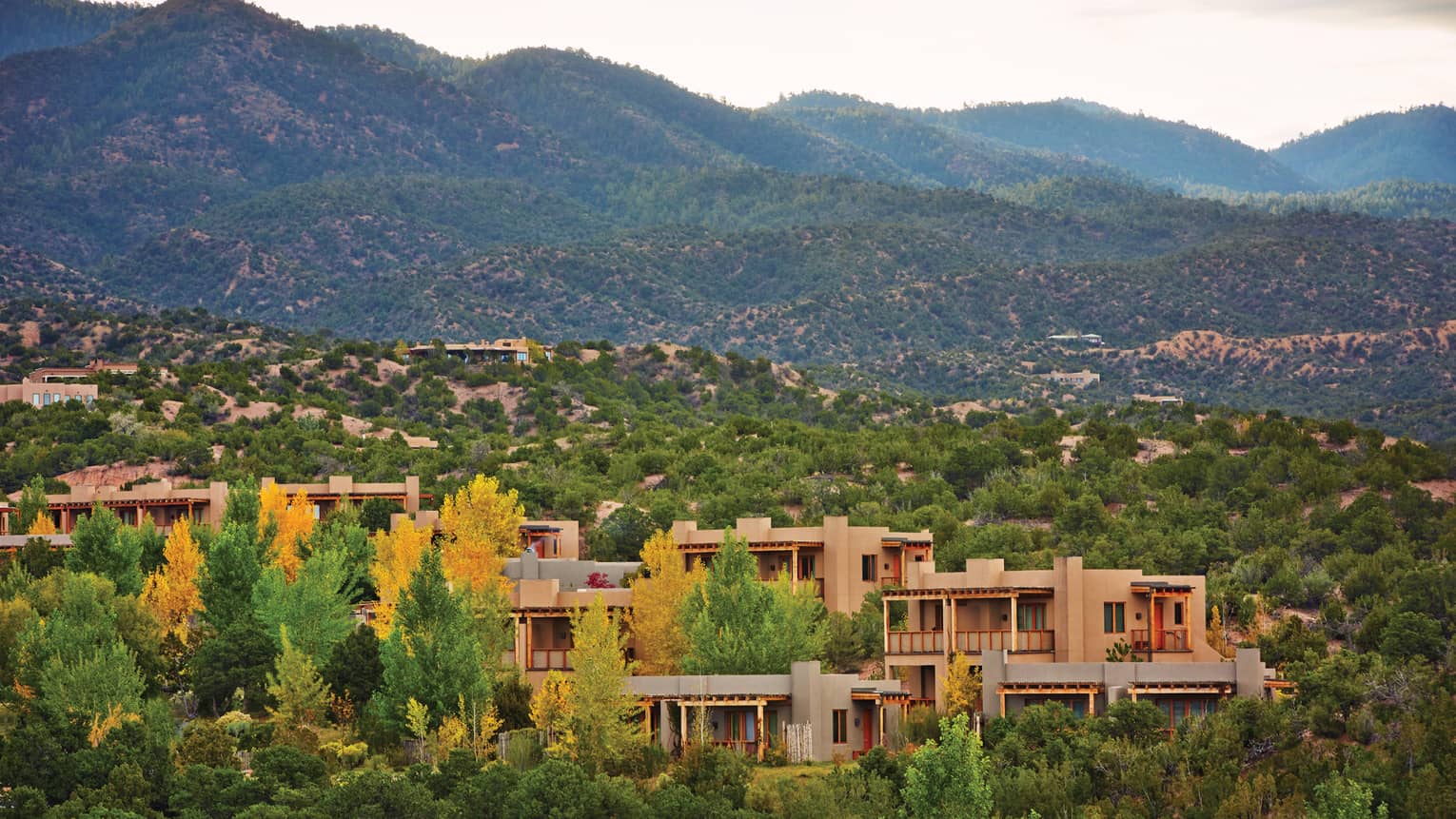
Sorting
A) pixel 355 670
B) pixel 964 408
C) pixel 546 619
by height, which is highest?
pixel 964 408

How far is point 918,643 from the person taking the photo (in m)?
70.4

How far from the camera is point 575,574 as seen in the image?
81.6 meters

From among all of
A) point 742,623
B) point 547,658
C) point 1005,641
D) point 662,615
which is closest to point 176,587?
point 547,658

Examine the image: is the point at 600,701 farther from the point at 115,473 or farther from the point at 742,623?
the point at 115,473

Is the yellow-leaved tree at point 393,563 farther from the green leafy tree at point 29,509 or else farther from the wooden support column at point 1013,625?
the wooden support column at point 1013,625

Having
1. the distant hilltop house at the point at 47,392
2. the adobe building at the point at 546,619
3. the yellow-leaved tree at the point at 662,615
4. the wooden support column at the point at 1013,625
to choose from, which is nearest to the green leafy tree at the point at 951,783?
the wooden support column at the point at 1013,625

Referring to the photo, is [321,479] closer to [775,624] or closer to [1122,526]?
[1122,526]

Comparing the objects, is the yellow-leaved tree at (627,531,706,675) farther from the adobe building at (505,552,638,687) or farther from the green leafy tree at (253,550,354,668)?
the green leafy tree at (253,550,354,668)

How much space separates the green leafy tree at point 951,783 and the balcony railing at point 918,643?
13374 millimetres

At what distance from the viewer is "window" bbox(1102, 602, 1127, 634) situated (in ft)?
228

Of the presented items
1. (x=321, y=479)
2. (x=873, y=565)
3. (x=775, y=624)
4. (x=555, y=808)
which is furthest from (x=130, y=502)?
(x=555, y=808)

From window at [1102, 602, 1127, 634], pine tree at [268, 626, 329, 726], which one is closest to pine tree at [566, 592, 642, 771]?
pine tree at [268, 626, 329, 726]

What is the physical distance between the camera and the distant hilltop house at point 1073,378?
603 feet

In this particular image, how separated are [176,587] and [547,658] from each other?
14.5 m
